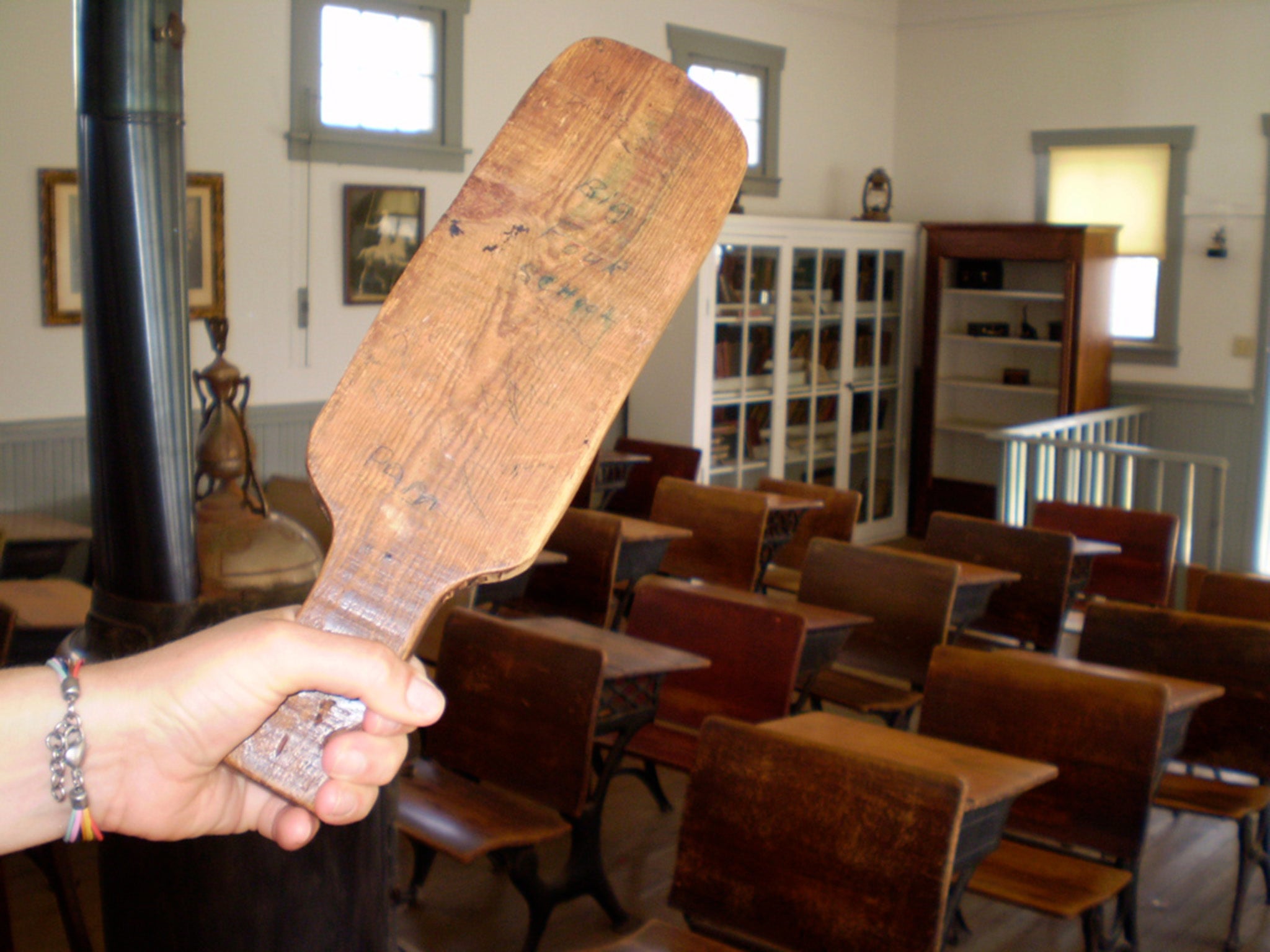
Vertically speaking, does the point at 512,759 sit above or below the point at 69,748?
below

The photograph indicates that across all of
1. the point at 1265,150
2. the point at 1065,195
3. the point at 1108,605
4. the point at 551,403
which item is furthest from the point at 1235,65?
the point at 551,403

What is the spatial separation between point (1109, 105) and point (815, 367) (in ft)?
8.46

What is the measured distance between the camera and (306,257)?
572cm

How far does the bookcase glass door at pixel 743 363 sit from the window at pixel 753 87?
2.20 ft

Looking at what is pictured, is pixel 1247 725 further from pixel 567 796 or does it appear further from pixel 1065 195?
pixel 1065 195

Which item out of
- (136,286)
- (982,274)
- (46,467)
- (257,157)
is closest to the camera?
(136,286)

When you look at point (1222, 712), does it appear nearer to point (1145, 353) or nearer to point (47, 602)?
point (47, 602)

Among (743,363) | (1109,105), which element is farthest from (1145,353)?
(743,363)

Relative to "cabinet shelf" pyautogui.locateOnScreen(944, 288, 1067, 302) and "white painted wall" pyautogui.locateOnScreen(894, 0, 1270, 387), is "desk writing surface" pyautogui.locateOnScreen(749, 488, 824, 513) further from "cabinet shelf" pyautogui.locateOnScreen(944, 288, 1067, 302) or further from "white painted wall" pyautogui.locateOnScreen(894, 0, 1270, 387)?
"white painted wall" pyautogui.locateOnScreen(894, 0, 1270, 387)

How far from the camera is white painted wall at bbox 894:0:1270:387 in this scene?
7.36 metres

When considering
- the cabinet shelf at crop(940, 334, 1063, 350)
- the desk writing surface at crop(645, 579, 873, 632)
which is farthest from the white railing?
the desk writing surface at crop(645, 579, 873, 632)

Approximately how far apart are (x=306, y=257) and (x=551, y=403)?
5.28 meters

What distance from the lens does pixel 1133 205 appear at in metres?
7.92

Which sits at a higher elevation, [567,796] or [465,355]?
[465,355]
